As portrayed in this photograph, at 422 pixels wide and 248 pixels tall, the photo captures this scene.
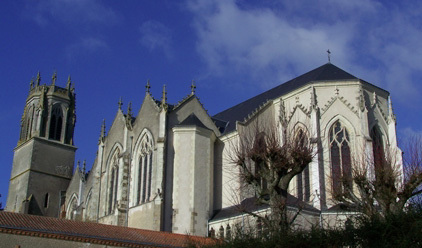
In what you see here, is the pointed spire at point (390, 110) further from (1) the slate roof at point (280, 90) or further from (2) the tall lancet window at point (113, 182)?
(2) the tall lancet window at point (113, 182)

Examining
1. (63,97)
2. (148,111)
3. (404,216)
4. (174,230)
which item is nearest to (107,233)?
(174,230)

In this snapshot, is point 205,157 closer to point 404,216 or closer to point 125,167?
point 125,167

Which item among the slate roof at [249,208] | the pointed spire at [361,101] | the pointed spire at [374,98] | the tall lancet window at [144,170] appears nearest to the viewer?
the slate roof at [249,208]

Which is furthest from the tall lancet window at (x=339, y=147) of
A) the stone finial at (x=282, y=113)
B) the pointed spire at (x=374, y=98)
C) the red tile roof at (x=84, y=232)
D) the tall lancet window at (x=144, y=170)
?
the tall lancet window at (x=144, y=170)

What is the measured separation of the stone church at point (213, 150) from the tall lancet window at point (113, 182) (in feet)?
0.20

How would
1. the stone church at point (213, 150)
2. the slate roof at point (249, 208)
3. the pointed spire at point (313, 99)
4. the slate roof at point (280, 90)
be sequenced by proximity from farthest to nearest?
the slate roof at point (280, 90)
the pointed spire at point (313, 99)
the stone church at point (213, 150)
the slate roof at point (249, 208)

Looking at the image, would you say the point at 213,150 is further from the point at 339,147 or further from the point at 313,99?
the point at 339,147

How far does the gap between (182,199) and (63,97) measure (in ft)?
68.2

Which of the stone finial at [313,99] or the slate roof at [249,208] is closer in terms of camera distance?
the slate roof at [249,208]

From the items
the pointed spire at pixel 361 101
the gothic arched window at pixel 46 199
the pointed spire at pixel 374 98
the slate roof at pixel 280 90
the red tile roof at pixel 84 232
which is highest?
the slate roof at pixel 280 90

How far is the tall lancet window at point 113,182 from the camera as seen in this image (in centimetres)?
3102

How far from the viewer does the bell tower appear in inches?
1567

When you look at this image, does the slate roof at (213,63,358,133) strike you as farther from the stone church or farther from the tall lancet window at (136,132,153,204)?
the tall lancet window at (136,132,153,204)

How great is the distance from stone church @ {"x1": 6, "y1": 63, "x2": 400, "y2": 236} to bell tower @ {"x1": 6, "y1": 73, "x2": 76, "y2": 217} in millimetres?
7662
